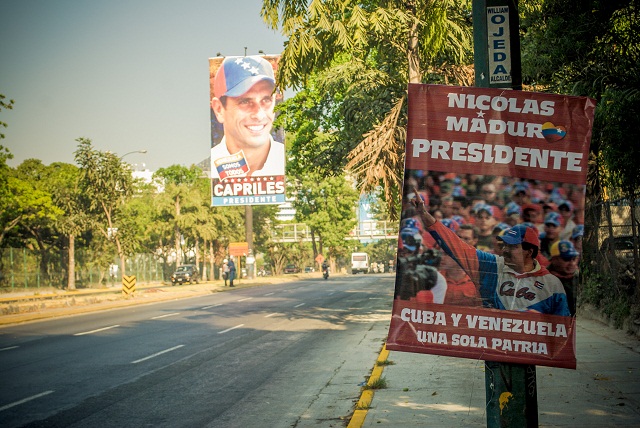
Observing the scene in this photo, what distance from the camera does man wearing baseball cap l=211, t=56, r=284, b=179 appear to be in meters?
46.0

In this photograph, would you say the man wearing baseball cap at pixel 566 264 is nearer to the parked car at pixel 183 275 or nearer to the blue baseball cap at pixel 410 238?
the blue baseball cap at pixel 410 238

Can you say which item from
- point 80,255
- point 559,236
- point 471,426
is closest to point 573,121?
point 559,236

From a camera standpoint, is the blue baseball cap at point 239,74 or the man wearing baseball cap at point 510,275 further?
the blue baseball cap at point 239,74

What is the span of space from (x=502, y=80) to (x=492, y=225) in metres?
1.07

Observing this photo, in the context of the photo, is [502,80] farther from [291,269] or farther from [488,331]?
[291,269]

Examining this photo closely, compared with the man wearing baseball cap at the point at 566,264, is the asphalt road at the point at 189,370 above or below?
below

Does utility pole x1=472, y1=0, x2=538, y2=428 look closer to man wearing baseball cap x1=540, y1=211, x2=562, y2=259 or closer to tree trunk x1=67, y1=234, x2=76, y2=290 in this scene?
man wearing baseball cap x1=540, y1=211, x2=562, y2=259

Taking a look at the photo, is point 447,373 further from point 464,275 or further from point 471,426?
point 464,275

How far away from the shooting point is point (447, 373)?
35.7 ft

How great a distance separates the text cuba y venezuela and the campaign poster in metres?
41.6

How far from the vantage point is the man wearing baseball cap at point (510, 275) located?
4645 mm

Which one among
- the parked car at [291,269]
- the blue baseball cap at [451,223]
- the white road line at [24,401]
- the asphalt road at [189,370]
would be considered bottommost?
the parked car at [291,269]

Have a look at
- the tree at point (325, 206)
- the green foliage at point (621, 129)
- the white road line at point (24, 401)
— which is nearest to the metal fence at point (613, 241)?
the green foliage at point (621, 129)

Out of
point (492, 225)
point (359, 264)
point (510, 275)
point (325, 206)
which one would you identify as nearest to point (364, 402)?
point (510, 275)
